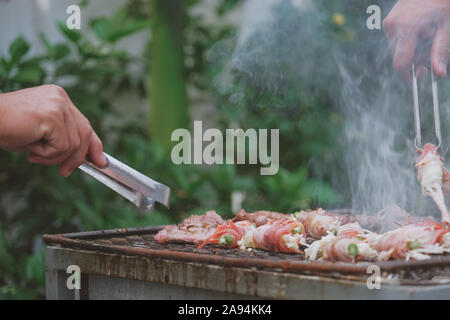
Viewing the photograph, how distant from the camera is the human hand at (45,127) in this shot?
2.45 meters

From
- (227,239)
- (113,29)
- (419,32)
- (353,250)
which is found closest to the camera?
(353,250)

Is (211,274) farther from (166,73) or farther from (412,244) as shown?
(166,73)

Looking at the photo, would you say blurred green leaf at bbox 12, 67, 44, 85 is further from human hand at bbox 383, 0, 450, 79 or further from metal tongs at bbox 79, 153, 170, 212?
human hand at bbox 383, 0, 450, 79

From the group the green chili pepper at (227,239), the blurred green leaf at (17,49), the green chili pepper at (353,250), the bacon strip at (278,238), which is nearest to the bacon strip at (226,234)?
the green chili pepper at (227,239)

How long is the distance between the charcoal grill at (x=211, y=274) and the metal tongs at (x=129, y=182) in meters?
0.24

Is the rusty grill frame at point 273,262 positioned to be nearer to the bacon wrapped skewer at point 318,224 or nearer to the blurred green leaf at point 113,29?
the bacon wrapped skewer at point 318,224

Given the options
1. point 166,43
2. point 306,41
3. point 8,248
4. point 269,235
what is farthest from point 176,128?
point 269,235

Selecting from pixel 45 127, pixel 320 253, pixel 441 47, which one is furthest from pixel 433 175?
pixel 45 127

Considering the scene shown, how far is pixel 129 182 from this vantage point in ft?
9.21

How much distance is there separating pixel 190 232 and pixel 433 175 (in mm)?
1332

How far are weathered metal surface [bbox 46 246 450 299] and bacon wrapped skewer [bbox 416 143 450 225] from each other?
1147 mm

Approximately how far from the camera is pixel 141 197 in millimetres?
2859
